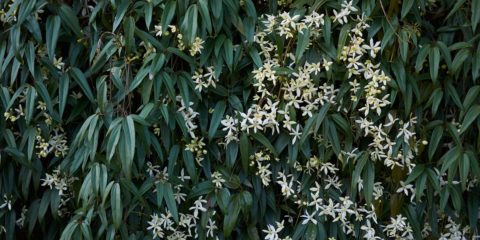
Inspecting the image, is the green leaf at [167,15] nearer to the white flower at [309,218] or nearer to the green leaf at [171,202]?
the green leaf at [171,202]

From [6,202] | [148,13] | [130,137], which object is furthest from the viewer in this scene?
[6,202]

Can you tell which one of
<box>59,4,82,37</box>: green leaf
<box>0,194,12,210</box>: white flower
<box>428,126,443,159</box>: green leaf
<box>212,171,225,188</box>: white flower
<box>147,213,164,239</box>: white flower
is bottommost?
<box>0,194,12,210</box>: white flower

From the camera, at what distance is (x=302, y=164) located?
2486mm

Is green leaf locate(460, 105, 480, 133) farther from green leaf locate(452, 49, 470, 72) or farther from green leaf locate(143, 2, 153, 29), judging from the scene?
green leaf locate(143, 2, 153, 29)

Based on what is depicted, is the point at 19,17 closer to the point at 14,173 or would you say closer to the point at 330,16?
the point at 14,173

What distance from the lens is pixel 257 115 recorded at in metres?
2.38

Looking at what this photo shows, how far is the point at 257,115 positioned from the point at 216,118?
0.13 metres

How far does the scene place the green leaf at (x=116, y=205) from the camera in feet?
7.57

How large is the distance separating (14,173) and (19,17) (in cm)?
54

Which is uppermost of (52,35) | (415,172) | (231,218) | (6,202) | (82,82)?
(52,35)

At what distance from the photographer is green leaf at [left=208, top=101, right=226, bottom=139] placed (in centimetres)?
242

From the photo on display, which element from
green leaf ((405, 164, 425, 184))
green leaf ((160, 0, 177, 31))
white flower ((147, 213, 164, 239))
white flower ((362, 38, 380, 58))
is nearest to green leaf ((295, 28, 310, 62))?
white flower ((362, 38, 380, 58))

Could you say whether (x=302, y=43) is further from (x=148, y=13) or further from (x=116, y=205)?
(x=116, y=205)

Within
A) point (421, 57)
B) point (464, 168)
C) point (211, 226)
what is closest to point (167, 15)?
point (211, 226)
